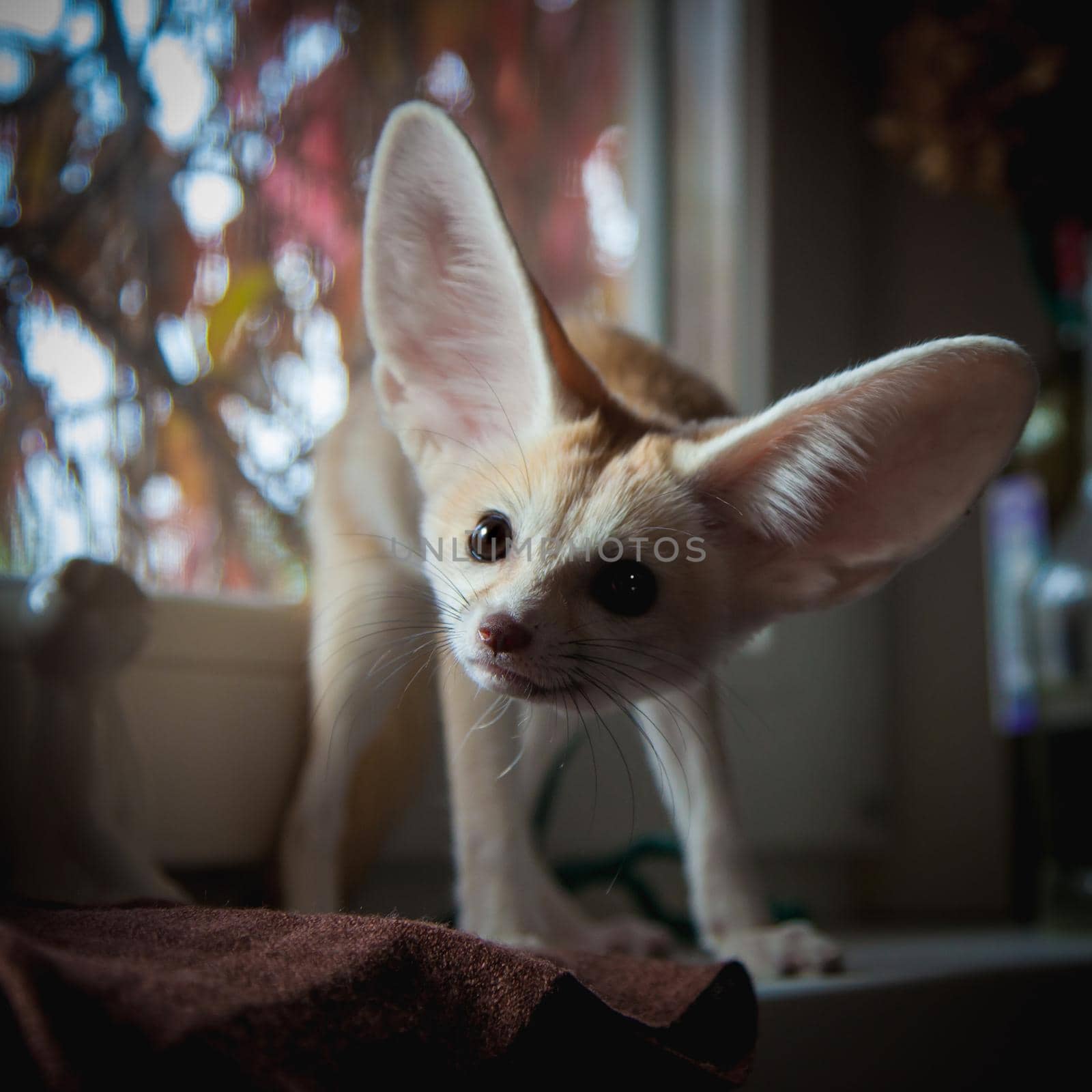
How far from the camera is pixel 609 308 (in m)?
1.63

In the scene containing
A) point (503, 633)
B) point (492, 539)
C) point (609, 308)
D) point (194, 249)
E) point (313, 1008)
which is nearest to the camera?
point (313, 1008)

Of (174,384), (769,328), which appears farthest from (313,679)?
(769,328)

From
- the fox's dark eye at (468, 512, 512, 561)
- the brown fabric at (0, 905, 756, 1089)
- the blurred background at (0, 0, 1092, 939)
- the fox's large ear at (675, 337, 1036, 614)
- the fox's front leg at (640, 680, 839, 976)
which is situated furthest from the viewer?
the blurred background at (0, 0, 1092, 939)

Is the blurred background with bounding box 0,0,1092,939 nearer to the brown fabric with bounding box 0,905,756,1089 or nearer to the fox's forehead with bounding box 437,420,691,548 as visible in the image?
the fox's forehead with bounding box 437,420,691,548

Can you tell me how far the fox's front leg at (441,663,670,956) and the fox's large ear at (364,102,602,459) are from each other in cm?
24

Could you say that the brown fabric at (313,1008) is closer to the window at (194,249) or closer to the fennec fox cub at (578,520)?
the fennec fox cub at (578,520)

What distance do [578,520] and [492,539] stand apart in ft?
0.27

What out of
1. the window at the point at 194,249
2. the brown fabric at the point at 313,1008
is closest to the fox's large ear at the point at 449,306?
the window at the point at 194,249

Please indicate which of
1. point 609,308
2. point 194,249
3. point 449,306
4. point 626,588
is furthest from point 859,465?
point 609,308

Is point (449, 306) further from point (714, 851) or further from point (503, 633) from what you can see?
point (714, 851)

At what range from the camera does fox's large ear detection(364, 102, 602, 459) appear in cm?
78

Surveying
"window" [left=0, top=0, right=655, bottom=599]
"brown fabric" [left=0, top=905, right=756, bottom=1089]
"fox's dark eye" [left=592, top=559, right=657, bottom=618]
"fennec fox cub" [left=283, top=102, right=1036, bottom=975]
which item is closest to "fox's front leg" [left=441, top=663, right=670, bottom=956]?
"fennec fox cub" [left=283, top=102, right=1036, bottom=975]

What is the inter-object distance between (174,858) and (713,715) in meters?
0.56

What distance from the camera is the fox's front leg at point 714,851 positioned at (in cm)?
95
